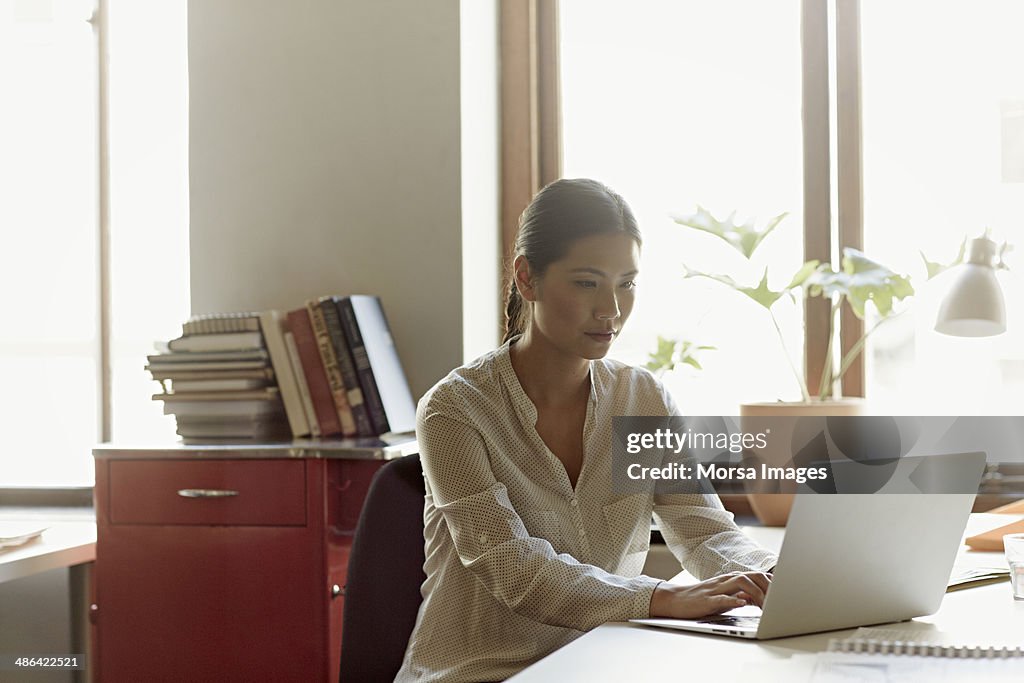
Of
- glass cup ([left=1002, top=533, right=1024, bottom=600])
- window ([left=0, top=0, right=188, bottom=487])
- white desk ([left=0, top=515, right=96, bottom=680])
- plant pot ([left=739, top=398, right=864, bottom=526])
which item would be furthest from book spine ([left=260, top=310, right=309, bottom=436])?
glass cup ([left=1002, top=533, right=1024, bottom=600])

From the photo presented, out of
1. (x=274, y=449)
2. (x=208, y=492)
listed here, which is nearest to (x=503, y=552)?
(x=274, y=449)

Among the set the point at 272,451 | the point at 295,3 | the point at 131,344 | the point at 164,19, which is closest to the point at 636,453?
the point at 272,451

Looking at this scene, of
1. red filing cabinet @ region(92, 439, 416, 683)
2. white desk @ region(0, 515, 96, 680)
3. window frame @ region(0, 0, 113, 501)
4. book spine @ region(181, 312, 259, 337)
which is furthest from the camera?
window frame @ region(0, 0, 113, 501)

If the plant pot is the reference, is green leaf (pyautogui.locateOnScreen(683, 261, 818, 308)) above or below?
above

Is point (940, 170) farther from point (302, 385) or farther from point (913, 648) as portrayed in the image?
point (913, 648)

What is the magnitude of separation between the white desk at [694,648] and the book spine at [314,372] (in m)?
1.30

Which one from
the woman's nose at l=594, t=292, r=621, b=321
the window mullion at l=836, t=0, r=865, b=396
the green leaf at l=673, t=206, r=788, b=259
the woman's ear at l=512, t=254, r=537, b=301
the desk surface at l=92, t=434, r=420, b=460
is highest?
the window mullion at l=836, t=0, r=865, b=396

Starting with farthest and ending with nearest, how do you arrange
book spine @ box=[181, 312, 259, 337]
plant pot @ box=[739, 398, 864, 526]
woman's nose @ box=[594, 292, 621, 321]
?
book spine @ box=[181, 312, 259, 337] → plant pot @ box=[739, 398, 864, 526] → woman's nose @ box=[594, 292, 621, 321]

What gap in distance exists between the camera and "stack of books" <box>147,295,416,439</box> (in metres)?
2.46

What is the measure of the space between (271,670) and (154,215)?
4.50 feet

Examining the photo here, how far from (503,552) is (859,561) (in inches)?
18.7

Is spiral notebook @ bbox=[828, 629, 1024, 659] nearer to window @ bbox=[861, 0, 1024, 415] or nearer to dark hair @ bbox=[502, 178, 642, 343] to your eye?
dark hair @ bbox=[502, 178, 642, 343]

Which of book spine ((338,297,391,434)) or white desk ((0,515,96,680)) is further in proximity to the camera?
book spine ((338,297,391,434))

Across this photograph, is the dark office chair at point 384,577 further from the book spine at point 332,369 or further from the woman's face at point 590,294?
the book spine at point 332,369
